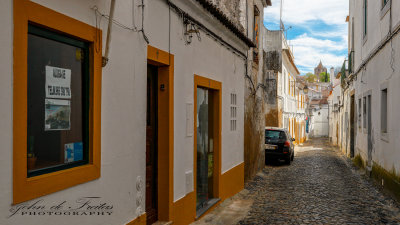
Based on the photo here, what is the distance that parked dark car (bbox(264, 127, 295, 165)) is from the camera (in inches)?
648

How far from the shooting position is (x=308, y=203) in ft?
29.3

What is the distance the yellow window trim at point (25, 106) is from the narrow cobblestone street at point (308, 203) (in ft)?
12.8

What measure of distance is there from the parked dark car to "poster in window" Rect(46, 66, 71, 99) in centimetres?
1379

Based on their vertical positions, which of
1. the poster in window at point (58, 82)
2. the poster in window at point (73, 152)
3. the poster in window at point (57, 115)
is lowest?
the poster in window at point (73, 152)

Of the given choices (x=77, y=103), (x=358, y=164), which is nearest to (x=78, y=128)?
(x=77, y=103)

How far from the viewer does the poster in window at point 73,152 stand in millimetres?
3564

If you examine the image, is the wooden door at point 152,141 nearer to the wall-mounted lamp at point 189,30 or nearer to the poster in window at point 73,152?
the wall-mounted lamp at point 189,30

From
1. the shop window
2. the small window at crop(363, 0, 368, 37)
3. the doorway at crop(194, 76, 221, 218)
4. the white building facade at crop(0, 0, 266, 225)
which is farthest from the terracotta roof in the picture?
the small window at crop(363, 0, 368, 37)

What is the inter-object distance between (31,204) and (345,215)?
648cm

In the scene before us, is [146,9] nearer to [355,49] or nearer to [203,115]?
[203,115]

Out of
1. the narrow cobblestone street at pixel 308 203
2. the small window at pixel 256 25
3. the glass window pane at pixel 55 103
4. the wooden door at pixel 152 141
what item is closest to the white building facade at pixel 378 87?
the narrow cobblestone street at pixel 308 203

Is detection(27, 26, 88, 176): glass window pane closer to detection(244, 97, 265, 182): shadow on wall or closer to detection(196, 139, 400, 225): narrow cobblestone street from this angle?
detection(196, 139, 400, 225): narrow cobblestone street

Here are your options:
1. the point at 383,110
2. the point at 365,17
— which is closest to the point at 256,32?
the point at 365,17

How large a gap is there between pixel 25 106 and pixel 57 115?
50 cm
